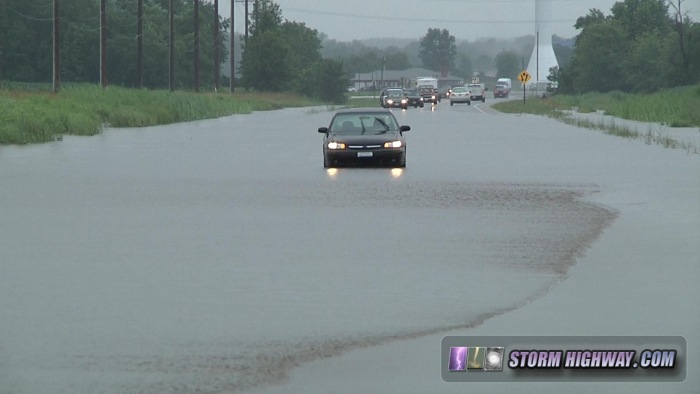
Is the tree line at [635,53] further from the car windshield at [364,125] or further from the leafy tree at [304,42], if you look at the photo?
the car windshield at [364,125]

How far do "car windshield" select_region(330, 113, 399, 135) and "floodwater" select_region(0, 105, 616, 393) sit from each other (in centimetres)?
119

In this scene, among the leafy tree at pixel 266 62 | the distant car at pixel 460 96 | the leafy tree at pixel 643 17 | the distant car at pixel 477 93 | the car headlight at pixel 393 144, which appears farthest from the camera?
the leafy tree at pixel 643 17

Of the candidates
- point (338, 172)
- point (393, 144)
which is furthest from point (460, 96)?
point (338, 172)

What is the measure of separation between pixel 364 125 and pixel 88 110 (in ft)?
85.8

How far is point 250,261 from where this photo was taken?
15.2m

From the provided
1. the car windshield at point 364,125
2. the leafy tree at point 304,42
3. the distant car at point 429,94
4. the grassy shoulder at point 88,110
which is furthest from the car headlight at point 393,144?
the leafy tree at point 304,42

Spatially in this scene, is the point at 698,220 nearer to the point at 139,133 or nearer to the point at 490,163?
the point at 490,163

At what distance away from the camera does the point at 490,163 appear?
33812 millimetres

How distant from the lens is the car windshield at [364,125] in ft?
104

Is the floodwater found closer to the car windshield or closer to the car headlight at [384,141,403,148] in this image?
the car headlight at [384,141,403,148]

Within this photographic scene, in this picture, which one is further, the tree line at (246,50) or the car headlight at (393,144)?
the tree line at (246,50)

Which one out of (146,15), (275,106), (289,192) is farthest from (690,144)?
(146,15)

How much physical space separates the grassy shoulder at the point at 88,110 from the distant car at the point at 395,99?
17.6m

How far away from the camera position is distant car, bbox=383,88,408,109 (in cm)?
10330
